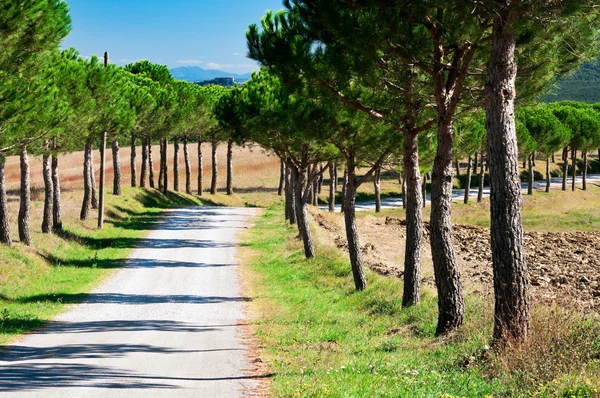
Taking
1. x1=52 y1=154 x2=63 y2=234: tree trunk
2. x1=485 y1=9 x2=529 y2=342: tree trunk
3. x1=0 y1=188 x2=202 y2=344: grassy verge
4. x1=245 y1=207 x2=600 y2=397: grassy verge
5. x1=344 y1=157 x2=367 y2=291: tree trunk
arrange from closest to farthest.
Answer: x1=245 y1=207 x2=600 y2=397: grassy verge
x1=485 y1=9 x2=529 y2=342: tree trunk
x1=0 y1=188 x2=202 y2=344: grassy verge
x1=344 y1=157 x2=367 y2=291: tree trunk
x1=52 y1=154 x2=63 y2=234: tree trunk

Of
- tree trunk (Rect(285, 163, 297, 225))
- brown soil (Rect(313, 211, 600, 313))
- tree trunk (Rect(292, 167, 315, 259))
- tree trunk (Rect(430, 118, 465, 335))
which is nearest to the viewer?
tree trunk (Rect(430, 118, 465, 335))

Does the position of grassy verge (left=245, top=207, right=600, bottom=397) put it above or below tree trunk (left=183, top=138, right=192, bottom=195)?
below

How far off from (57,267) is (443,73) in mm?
17121

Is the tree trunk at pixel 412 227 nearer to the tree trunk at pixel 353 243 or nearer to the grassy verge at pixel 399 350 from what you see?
the grassy verge at pixel 399 350

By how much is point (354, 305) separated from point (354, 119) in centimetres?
591

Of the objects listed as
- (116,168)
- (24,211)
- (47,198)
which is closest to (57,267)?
(24,211)

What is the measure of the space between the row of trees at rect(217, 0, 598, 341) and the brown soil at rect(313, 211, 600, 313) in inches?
114

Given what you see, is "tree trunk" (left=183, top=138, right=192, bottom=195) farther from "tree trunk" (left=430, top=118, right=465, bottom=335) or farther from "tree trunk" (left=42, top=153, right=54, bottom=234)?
"tree trunk" (left=430, top=118, right=465, bottom=335)

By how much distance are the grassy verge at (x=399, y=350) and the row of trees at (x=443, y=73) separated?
0.69 m

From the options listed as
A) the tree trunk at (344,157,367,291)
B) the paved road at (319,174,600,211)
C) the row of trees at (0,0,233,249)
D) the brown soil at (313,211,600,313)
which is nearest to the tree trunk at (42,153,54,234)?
the row of trees at (0,0,233,249)

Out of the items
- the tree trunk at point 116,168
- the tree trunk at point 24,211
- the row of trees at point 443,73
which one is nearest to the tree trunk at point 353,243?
the row of trees at point 443,73

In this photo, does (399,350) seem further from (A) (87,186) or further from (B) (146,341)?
(A) (87,186)

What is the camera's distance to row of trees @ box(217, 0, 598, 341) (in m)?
9.90

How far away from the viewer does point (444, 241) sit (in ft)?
42.6
